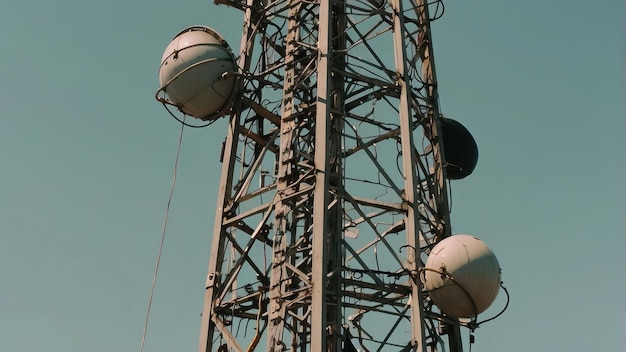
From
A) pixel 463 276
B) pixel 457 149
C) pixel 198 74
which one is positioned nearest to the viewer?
pixel 463 276

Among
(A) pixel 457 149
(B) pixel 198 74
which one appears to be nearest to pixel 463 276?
(A) pixel 457 149

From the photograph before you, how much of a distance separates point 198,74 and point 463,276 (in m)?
8.40

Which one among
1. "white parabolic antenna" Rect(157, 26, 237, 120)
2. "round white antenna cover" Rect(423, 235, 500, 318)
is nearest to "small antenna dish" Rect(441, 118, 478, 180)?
"round white antenna cover" Rect(423, 235, 500, 318)

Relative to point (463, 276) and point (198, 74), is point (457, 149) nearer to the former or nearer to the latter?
point (463, 276)

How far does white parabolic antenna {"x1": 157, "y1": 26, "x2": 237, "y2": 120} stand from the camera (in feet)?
68.5

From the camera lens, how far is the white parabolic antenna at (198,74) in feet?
68.5

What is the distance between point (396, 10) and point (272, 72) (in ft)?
12.4

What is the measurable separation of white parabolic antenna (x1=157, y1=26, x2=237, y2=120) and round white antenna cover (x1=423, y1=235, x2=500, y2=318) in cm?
707

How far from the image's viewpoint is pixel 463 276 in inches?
719

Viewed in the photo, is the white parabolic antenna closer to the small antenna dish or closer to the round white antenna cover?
the small antenna dish

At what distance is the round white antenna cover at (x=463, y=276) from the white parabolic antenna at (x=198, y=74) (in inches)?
278

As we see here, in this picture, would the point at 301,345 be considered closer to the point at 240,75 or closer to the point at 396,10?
the point at 240,75

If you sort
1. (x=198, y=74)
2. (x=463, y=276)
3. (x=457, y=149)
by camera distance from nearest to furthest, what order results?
1. (x=463, y=276)
2. (x=198, y=74)
3. (x=457, y=149)

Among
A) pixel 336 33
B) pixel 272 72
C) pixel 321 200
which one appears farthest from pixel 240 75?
pixel 321 200
